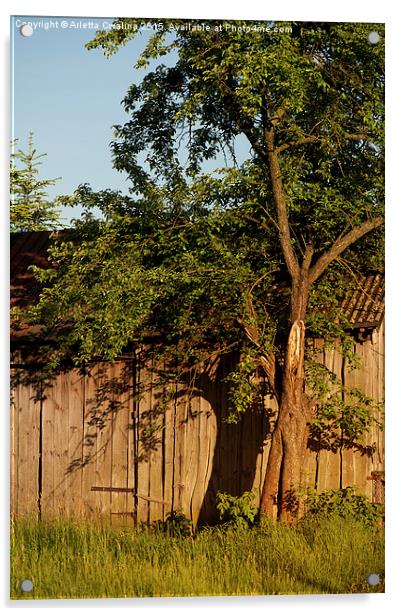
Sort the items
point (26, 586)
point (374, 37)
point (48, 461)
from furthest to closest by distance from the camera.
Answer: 1. point (48, 461)
2. point (374, 37)
3. point (26, 586)

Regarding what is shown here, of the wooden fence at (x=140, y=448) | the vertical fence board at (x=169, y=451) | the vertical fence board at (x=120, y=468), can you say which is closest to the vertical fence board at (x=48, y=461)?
the wooden fence at (x=140, y=448)

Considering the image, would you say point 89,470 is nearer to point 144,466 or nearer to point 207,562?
point 144,466

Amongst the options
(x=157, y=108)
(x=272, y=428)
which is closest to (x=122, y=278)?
(x=157, y=108)

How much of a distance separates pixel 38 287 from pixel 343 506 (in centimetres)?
355

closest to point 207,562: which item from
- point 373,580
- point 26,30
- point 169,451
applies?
point 373,580

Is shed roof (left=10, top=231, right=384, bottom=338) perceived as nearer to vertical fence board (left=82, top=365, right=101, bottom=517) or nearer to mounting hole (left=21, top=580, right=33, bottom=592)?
vertical fence board (left=82, top=365, right=101, bottom=517)

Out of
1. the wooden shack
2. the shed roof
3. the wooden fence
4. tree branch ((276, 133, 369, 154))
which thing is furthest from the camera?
the wooden fence

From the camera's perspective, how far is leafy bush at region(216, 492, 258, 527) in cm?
984

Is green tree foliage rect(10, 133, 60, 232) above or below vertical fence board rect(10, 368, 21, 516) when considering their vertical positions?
above

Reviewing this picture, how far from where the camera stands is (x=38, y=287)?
11195 millimetres

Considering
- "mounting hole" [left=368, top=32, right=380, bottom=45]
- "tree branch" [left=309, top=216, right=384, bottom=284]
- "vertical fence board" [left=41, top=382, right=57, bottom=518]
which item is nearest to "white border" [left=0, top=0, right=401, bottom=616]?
"mounting hole" [left=368, top=32, right=380, bottom=45]

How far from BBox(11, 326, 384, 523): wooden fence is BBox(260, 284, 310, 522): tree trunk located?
45cm
